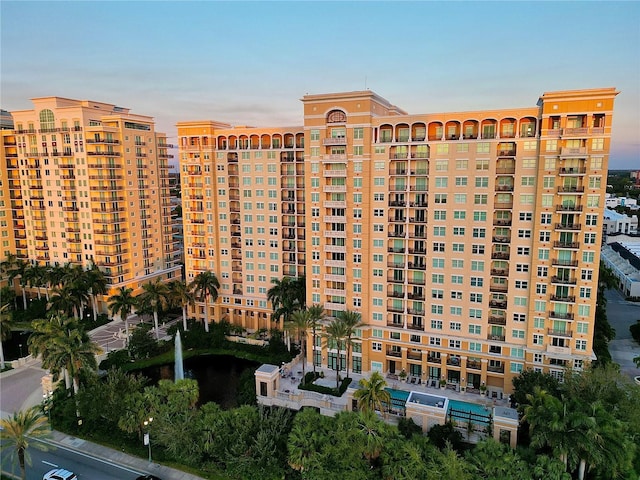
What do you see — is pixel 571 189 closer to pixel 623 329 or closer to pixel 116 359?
pixel 623 329

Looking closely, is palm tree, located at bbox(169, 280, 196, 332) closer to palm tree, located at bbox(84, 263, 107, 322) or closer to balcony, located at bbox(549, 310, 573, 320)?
palm tree, located at bbox(84, 263, 107, 322)

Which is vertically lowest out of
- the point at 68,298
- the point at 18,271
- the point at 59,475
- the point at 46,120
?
the point at 59,475

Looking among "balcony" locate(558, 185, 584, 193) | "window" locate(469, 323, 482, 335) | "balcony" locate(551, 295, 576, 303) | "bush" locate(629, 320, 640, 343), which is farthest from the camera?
"bush" locate(629, 320, 640, 343)

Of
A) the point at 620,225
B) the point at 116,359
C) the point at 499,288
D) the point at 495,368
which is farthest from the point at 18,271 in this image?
the point at 620,225

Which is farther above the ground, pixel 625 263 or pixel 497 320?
pixel 497 320

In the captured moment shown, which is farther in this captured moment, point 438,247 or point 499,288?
point 438,247

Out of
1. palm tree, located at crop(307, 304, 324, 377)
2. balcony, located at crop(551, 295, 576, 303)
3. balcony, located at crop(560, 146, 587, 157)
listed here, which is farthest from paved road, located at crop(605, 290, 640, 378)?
palm tree, located at crop(307, 304, 324, 377)

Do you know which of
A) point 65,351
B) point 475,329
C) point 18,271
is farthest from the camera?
point 18,271
